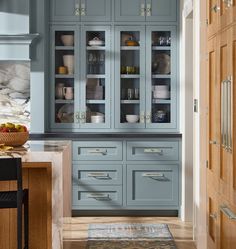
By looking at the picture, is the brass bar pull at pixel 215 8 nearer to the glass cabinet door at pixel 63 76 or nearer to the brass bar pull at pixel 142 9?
the brass bar pull at pixel 142 9

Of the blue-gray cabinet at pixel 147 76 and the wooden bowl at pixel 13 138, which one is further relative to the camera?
the blue-gray cabinet at pixel 147 76

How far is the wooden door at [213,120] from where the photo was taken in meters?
4.01

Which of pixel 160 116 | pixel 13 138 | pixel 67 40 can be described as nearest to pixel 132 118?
pixel 160 116

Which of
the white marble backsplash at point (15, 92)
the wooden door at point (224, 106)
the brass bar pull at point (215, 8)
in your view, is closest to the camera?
the wooden door at point (224, 106)

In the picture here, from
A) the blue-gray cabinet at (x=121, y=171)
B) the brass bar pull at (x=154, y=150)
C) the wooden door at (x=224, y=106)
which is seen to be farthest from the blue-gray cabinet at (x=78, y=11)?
the wooden door at (x=224, y=106)

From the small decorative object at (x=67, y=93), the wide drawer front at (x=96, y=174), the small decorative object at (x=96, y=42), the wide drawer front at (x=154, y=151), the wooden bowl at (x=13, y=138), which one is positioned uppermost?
the small decorative object at (x=96, y=42)

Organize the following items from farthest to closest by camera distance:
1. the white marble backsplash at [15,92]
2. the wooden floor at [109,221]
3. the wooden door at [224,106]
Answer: the white marble backsplash at [15,92], the wooden floor at [109,221], the wooden door at [224,106]

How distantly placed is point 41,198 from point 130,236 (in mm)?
1439

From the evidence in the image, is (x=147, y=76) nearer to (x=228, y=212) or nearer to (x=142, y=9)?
(x=142, y=9)

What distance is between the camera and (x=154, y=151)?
661 cm

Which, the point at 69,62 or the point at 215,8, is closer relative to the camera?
the point at 215,8

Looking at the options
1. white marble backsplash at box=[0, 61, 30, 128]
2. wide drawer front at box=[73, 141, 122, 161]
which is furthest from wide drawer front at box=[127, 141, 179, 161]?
white marble backsplash at box=[0, 61, 30, 128]

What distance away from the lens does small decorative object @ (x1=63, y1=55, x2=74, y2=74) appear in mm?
6824

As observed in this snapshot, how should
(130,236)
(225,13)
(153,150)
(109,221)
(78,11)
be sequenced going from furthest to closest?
(78,11) → (153,150) → (109,221) → (130,236) → (225,13)
